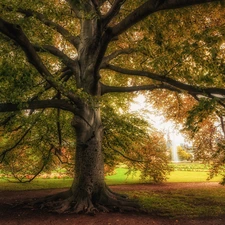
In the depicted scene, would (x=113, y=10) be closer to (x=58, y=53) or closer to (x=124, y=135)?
(x=58, y=53)

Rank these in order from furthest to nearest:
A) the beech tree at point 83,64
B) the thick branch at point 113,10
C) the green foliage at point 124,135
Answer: the green foliage at point 124,135 < the beech tree at point 83,64 < the thick branch at point 113,10

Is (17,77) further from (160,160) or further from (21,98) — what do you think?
(160,160)

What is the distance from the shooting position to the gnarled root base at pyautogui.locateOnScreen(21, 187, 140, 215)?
8.27 meters

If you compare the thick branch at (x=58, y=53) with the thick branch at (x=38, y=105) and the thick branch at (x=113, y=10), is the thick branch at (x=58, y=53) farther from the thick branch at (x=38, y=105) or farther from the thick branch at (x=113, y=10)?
the thick branch at (x=113, y=10)

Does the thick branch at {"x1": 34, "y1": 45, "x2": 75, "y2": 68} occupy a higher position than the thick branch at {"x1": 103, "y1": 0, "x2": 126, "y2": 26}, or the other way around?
the thick branch at {"x1": 34, "y1": 45, "x2": 75, "y2": 68}

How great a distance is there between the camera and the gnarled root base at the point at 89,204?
325 inches

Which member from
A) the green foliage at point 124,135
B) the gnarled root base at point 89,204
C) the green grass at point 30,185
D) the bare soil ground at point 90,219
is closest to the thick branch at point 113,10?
the green foliage at point 124,135

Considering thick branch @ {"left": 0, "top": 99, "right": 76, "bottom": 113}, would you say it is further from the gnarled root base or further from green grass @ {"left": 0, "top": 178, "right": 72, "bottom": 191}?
green grass @ {"left": 0, "top": 178, "right": 72, "bottom": 191}

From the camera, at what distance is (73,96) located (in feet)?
26.9

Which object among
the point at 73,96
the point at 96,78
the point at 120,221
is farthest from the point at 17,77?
the point at 120,221

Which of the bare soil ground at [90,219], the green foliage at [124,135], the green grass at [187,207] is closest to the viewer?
the bare soil ground at [90,219]

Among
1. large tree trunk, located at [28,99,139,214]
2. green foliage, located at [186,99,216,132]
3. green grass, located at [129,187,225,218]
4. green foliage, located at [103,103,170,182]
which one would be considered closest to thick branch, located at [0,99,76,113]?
large tree trunk, located at [28,99,139,214]

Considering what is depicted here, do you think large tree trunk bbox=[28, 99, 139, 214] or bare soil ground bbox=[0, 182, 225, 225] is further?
large tree trunk bbox=[28, 99, 139, 214]

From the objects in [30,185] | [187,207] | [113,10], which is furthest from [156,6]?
[30,185]
